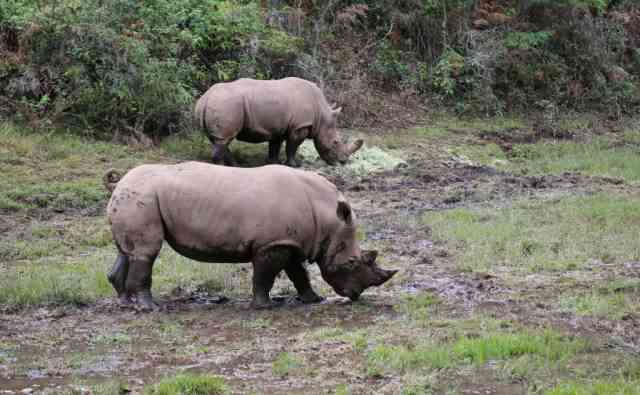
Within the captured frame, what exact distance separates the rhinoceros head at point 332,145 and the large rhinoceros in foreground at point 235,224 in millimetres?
8340

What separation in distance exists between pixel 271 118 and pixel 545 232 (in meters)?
5.87

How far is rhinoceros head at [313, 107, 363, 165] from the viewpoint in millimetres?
17734

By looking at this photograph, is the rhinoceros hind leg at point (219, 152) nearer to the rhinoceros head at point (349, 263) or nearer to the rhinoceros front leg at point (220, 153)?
the rhinoceros front leg at point (220, 153)

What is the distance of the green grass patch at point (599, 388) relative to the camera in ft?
21.2

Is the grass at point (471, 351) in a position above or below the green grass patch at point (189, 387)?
above

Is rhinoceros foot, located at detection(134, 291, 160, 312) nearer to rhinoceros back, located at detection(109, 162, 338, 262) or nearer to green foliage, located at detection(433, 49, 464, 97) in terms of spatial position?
rhinoceros back, located at detection(109, 162, 338, 262)

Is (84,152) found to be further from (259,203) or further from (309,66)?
(259,203)

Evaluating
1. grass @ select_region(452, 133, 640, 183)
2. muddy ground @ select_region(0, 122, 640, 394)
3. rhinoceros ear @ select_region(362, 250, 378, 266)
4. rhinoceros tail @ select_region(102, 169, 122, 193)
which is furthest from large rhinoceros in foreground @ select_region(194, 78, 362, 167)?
rhinoceros ear @ select_region(362, 250, 378, 266)

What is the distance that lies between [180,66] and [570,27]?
1163cm

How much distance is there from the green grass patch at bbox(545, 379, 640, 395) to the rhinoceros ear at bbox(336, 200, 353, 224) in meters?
3.12

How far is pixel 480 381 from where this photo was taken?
688cm

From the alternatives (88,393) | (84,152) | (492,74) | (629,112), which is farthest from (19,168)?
(629,112)

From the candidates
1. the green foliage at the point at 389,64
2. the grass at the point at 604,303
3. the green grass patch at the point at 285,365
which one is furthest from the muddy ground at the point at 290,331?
the green foliage at the point at 389,64

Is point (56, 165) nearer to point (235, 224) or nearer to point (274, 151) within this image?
point (274, 151)
